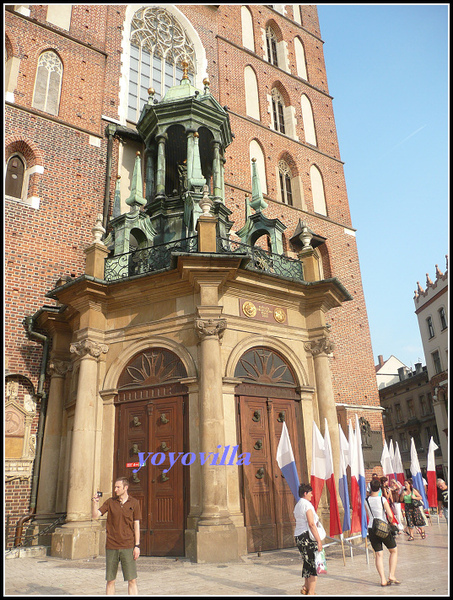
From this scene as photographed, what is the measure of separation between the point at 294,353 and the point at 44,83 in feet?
42.2

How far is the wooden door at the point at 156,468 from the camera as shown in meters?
10.1

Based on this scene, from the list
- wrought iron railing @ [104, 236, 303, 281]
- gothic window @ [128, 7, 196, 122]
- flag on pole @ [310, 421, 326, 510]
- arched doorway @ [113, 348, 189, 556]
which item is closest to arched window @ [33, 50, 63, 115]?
gothic window @ [128, 7, 196, 122]

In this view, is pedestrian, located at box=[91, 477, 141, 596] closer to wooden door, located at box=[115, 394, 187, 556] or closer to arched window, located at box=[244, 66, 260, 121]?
wooden door, located at box=[115, 394, 187, 556]

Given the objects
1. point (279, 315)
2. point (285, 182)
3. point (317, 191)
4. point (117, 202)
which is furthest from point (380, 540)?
point (317, 191)

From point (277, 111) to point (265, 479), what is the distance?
1893 cm

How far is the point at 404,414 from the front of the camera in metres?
47.4

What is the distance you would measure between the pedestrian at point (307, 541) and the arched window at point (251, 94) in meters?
19.4

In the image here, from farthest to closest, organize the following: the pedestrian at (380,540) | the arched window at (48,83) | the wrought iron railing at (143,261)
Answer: the arched window at (48,83) < the wrought iron railing at (143,261) < the pedestrian at (380,540)

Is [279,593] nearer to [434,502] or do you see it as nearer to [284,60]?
[434,502]

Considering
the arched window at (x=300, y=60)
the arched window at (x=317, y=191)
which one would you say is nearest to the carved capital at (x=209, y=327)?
the arched window at (x=317, y=191)

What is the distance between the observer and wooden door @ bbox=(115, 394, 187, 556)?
10053 millimetres

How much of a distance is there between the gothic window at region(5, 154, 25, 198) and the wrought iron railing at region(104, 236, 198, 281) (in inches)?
184

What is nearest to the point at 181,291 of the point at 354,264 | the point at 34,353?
the point at 34,353

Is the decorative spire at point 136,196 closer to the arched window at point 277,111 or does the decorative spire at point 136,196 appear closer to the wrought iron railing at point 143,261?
the wrought iron railing at point 143,261
